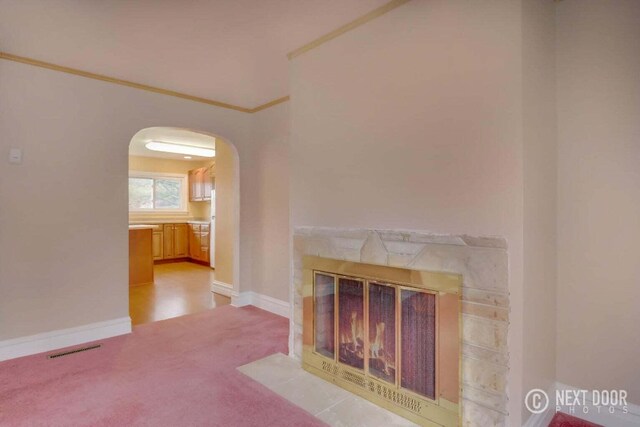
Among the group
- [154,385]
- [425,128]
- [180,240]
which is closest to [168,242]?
[180,240]

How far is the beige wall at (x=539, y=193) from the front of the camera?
1592 millimetres

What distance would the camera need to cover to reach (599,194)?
6.12 feet

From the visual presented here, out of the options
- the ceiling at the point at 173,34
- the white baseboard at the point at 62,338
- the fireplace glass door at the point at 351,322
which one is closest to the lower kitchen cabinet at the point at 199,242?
the white baseboard at the point at 62,338

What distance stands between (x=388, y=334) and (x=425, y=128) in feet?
4.01

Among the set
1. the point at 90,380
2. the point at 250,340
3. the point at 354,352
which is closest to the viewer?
the point at 354,352

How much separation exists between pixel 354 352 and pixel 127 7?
2612 mm

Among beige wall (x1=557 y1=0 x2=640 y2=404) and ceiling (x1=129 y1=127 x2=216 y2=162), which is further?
ceiling (x1=129 y1=127 x2=216 y2=162)

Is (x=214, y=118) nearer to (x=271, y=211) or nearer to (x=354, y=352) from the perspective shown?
(x=271, y=211)

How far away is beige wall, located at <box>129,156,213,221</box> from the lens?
7.50 metres

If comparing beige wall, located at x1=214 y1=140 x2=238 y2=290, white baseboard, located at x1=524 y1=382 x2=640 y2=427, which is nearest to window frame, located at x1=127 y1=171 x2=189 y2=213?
beige wall, located at x1=214 y1=140 x2=238 y2=290

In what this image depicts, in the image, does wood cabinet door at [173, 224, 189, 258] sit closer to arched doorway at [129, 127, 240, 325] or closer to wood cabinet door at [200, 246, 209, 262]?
arched doorway at [129, 127, 240, 325]

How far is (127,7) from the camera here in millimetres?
2057

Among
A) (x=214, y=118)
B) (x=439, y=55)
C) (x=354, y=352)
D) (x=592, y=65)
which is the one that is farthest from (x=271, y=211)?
(x=592, y=65)

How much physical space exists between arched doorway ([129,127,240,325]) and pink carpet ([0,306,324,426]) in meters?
0.94
